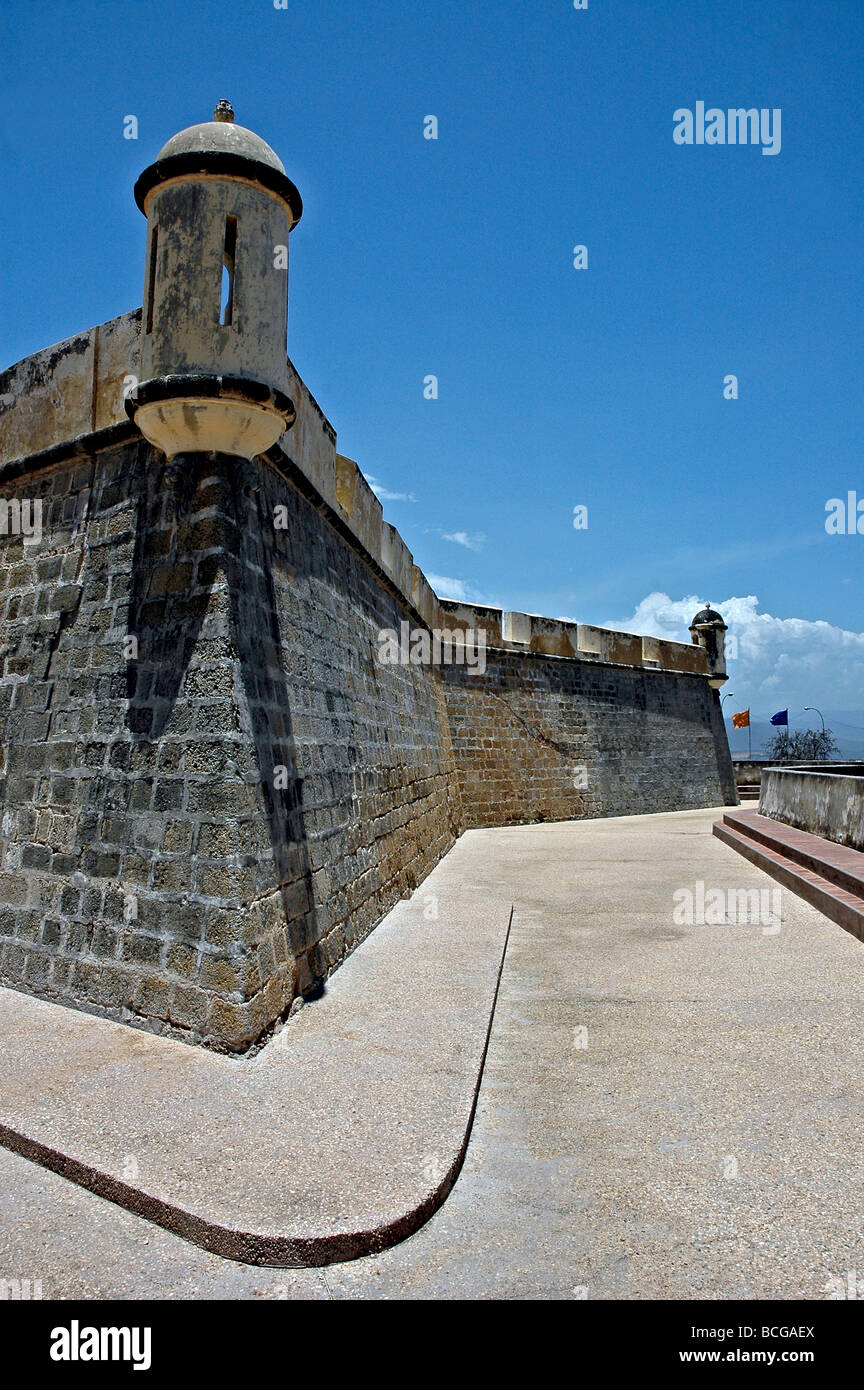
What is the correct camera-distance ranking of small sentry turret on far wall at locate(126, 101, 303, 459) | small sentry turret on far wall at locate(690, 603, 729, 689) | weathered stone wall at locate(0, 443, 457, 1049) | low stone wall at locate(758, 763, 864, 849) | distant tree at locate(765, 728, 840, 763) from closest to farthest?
weathered stone wall at locate(0, 443, 457, 1049)
small sentry turret on far wall at locate(126, 101, 303, 459)
low stone wall at locate(758, 763, 864, 849)
small sentry turret on far wall at locate(690, 603, 729, 689)
distant tree at locate(765, 728, 840, 763)

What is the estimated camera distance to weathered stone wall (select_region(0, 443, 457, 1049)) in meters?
3.94

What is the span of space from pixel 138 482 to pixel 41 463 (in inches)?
43.1

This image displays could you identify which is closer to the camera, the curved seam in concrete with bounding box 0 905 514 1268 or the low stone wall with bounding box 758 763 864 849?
the curved seam in concrete with bounding box 0 905 514 1268

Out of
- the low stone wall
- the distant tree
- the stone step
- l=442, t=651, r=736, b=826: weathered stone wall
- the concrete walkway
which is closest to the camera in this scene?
the concrete walkway

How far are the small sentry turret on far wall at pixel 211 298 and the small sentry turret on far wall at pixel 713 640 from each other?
20.2 metres

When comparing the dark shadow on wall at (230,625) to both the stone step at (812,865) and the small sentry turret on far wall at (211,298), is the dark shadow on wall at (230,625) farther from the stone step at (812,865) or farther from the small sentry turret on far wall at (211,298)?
the stone step at (812,865)

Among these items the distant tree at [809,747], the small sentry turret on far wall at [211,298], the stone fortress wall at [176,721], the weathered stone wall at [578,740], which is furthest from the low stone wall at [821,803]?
the distant tree at [809,747]

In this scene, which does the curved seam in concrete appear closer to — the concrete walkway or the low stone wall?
the concrete walkway

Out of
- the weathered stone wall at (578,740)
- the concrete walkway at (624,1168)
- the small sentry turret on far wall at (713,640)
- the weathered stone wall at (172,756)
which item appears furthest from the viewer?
the small sentry turret on far wall at (713,640)

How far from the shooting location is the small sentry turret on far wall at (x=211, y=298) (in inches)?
165

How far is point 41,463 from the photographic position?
17.7 ft

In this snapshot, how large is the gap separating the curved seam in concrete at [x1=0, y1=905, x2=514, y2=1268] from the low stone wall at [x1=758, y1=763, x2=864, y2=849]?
7.02m

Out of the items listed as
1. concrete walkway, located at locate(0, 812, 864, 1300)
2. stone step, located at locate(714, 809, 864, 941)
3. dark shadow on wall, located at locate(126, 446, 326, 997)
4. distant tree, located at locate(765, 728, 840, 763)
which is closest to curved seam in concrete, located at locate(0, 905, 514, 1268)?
concrete walkway, located at locate(0, 812, 864, 1300)

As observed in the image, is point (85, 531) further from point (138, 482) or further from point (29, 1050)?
point (29, 1050)
